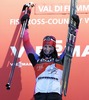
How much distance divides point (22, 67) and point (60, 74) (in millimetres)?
439

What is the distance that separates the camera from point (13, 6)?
2965mm

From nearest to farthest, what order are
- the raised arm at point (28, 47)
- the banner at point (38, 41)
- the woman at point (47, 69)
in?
the woman at point (47, 69) → the raised arm at point (28, 47) → the banner at point (38, 41)

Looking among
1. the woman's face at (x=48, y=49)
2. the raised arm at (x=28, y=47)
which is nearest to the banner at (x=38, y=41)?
the raised arm at (x=28, y=47)

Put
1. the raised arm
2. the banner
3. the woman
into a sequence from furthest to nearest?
the banner
the raised arm
the woman

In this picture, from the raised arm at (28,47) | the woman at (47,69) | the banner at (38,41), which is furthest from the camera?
the banner at (38,41)

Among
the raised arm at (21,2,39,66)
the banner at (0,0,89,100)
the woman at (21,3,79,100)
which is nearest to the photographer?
the woman at (21,3,79,100)

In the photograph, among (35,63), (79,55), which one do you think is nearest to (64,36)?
(79,55)

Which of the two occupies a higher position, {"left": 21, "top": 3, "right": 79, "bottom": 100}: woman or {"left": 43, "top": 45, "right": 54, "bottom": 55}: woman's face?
{"left": 43, "top": 45, "right": 54, "bottom": 55}: woman's face

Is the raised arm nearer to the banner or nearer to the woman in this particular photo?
the woman

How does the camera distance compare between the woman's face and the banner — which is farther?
the banner

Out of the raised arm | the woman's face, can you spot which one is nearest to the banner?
the raised arm

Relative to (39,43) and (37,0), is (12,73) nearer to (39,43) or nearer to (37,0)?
(39,43)

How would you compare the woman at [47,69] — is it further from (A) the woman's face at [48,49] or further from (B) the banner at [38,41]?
(B) the banner at [38,41]

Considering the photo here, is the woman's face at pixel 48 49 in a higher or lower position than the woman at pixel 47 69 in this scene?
higher
